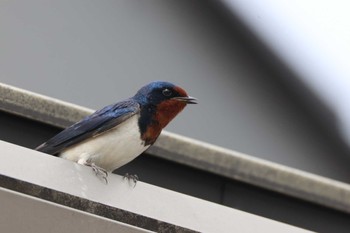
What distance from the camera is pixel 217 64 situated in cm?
375

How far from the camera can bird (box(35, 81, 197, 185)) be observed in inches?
83.3

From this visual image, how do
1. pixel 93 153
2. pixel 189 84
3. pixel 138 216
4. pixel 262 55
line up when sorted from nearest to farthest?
1. pixel 138 216
2. pixel 93 153
3. pixel 189 84
4. pixel 262 55

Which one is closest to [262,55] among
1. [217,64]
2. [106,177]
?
[217,64]

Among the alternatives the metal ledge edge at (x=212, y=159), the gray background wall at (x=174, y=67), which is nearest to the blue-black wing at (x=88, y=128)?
the metal ledge edge at (x=212, y=159)

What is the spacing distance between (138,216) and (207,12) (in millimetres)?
2458

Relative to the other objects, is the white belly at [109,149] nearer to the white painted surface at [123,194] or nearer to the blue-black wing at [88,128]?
the blue-black wing at [88,128]

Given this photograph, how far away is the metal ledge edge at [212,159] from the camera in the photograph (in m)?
2.48

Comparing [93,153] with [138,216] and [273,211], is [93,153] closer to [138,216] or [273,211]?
[138,216]

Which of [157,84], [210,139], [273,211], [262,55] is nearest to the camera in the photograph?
[157,84]

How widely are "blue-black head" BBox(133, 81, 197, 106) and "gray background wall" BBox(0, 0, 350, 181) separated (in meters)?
0.75

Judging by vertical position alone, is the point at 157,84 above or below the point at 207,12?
above

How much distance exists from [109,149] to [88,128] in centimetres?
8

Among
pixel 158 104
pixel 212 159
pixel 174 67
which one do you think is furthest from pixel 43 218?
pixel 174 67

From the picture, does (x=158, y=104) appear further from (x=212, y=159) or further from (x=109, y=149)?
(x=212, y=159)
